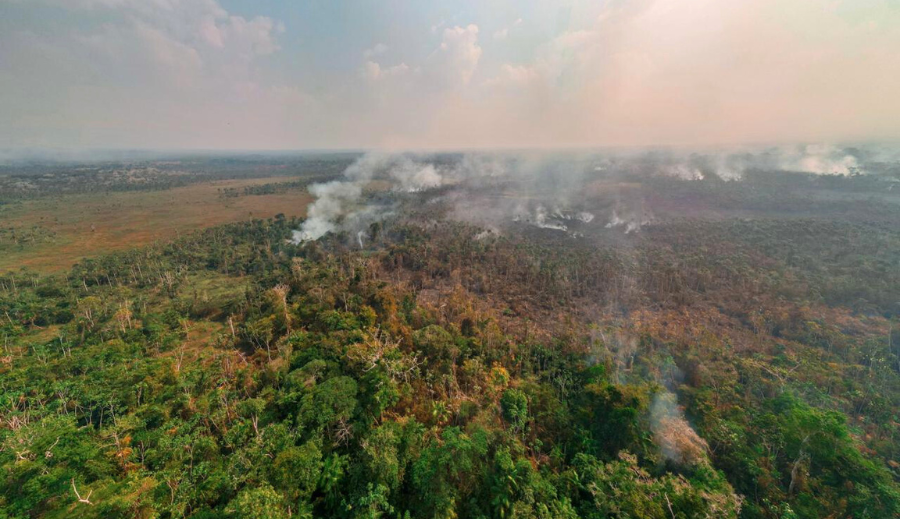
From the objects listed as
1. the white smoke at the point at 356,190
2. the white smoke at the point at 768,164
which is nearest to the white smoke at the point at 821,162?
the white smoke at the point at 768,164

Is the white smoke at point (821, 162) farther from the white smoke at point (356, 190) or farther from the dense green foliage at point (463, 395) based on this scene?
the white smoke at point (356, 190)

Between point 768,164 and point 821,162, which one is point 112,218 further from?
point 821,162

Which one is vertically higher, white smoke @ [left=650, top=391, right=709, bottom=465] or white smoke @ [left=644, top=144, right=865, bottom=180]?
white smoke @ [left=644, top=144, right=865, bottom=180]

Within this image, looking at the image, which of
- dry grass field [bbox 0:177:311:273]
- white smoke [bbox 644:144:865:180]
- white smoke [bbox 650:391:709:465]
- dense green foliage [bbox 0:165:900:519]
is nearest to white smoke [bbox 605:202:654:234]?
dense green foliage [bbox 0:165:900:519]

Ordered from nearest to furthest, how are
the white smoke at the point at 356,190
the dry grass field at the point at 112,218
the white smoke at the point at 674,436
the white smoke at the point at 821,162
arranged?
the white smoke at the point at 674,436 < the dry grass field at the point at 112,218 < the white smoke at the point at 356,190 < the white smoke at the point at 821,162

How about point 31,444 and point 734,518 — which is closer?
point 734,518

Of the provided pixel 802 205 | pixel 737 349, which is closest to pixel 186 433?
pixel 737 349

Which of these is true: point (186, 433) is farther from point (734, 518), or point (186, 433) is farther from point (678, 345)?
point (678, 345)

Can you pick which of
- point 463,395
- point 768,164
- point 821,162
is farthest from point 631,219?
point 821,162

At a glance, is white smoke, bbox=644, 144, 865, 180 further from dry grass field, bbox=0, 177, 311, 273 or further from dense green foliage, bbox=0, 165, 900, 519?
dry grass field, bbox=0, 177, 311, 273
